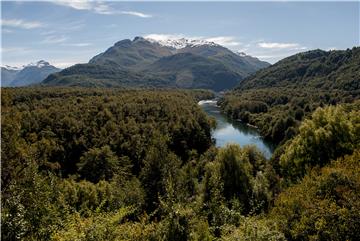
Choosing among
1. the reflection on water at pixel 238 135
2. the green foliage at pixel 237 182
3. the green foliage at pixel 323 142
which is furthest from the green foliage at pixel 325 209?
the reflection on water at pixel 238 135

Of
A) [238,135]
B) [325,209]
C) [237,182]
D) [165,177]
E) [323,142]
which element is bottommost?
[238,135]

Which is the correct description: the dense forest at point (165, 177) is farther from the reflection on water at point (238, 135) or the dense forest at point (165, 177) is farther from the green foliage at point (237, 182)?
the reflection on water at point (238, 135)

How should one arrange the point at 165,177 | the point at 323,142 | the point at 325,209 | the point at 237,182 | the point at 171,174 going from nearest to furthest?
the point at 325,209 → the point at 237,182 → the point at 323,142 → the point at 165,177 → the point at 171,174

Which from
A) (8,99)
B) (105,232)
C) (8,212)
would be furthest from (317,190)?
(8,99)

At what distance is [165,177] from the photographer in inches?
2147

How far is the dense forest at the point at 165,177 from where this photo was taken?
17.7 m

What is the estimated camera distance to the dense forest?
1769cm

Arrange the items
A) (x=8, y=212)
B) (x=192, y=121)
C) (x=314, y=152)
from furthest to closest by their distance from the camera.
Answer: (x=192, y=121) < (x=314, y=152) < (x=8, y=212)

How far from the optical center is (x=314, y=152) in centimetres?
4600

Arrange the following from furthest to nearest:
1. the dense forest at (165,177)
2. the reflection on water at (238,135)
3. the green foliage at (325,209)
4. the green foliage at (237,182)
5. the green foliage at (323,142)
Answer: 1. the reflection on water at (238,135)
2. the green foliage at (323,142)
3. the green foliage at (237,182)
4. the green foliage at (325,209)
5. the dense forest at (165,177)

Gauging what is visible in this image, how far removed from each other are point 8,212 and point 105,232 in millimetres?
3814

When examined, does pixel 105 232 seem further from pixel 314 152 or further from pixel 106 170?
pixel 106 170

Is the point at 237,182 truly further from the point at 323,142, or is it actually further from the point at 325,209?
the point at 325,209

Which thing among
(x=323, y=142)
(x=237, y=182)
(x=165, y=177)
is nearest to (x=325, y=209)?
(x=237, y=182)
